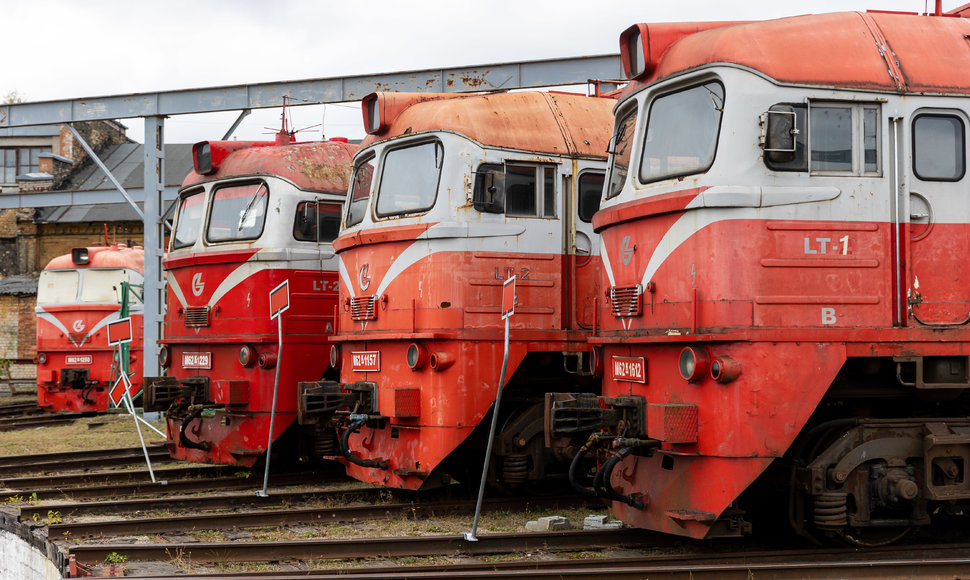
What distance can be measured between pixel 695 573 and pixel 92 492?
6.96 metres

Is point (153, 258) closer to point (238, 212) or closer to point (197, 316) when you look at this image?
point (197, 316)

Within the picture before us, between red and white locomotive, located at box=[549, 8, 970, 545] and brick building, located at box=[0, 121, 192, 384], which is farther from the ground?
brick building, located at box=[0, 121, 192, 384]

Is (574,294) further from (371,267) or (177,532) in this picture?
(177,532)

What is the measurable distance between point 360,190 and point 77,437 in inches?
366

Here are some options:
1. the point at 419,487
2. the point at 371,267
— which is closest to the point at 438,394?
the point at 419,487

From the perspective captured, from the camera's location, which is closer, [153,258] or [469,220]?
[469,220]

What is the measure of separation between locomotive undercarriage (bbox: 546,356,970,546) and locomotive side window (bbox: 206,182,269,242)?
18.5 feet

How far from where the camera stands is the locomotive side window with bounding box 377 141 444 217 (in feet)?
30.5

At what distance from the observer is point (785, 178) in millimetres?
6531

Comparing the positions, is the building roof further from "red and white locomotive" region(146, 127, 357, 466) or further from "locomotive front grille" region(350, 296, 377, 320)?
"locomotive front grille" region(350, 296, 377, 320)

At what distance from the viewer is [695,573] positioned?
6188 millimetres

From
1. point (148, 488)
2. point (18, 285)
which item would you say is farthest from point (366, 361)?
point (18, 285)

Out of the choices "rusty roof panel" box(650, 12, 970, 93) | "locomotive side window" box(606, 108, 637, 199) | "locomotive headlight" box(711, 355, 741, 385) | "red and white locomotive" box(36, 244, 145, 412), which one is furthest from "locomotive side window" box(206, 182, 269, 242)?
"red and white locomotive" box(36, 244, 145, 412)

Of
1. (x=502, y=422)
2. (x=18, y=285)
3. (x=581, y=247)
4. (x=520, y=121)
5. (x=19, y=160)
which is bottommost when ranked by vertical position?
(x=502, y=422)
